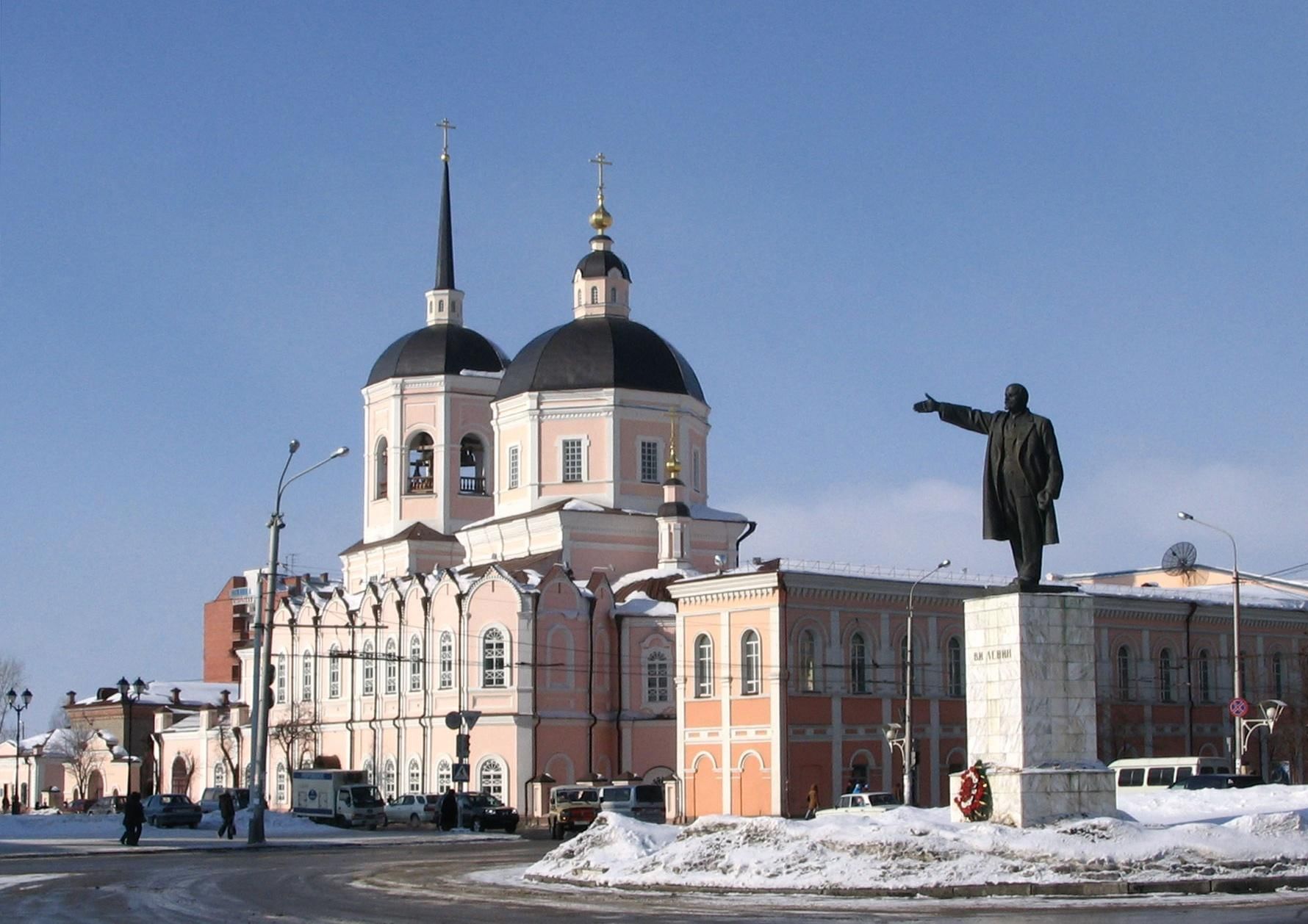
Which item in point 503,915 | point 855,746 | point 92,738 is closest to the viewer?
point 503,915

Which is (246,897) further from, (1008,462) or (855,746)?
(855,746)

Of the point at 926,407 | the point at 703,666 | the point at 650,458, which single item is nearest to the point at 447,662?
the point at 703,666

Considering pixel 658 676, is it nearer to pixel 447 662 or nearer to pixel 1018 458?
pixel 447 662

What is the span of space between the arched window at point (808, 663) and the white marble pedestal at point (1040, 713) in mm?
30228

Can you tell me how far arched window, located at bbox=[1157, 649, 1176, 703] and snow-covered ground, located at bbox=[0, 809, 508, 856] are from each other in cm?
2432

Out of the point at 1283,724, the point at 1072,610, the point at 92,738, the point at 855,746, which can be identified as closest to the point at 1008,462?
the point at 1072,610

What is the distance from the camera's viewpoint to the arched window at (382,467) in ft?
230

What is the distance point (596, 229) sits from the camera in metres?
67.7

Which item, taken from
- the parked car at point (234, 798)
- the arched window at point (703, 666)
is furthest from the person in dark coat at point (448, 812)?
the arched window at point (703, 666)

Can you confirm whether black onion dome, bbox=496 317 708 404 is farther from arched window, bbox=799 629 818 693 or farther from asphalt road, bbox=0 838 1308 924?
asphalt road, bbox=0 838 1308 924

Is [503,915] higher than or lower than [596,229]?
lower

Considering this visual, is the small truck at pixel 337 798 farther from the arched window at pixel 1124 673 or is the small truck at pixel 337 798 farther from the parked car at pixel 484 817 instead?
the arched window at pixel 1124 673

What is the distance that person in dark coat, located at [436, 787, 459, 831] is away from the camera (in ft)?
155

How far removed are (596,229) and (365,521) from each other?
14.4m
